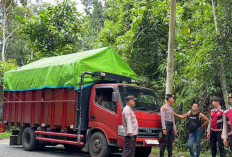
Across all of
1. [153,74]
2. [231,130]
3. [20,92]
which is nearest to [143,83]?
[153,74]

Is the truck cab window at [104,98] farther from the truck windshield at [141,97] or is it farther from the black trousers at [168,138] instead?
the black trousers at [168,138]

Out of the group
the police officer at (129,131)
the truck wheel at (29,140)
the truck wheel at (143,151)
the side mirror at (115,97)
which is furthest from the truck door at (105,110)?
the truck wheel at (29,140)

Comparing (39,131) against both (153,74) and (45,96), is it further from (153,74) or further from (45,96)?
(153,74)

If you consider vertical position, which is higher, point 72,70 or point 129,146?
point 72,70

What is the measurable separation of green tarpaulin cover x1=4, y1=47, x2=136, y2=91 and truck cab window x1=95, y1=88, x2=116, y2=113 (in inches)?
19.3

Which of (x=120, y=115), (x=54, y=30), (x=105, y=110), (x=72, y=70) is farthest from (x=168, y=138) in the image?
(x=54, y=30)

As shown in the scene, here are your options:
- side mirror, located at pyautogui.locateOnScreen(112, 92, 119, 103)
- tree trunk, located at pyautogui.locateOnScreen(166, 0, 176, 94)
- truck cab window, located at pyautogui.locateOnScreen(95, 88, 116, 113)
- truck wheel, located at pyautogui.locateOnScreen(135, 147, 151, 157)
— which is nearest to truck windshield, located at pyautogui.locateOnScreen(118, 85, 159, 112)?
side mirror, located at pyautogui.locateOnScreen(112, 92, 119, 103)

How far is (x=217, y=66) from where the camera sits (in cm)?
1032

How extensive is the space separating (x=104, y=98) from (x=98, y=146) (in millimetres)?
1409

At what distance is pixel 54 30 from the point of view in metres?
17.9

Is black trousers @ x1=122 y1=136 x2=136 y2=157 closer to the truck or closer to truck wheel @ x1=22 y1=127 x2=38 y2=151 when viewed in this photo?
the truck

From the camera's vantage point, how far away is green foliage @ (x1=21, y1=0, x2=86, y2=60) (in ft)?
59.1

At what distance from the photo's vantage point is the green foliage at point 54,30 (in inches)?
A: 709

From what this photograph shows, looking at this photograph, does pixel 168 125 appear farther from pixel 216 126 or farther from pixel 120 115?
pixel 120 115
